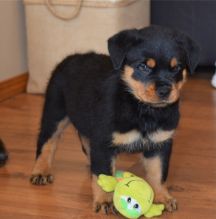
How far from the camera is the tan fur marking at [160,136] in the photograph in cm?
197

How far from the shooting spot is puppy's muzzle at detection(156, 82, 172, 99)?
1.81m

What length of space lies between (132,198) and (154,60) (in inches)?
18.9

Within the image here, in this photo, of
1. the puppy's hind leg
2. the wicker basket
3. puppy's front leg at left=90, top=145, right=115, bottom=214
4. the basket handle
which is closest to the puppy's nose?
puppy's front leg at left=90, top=145, right=115, bottom=214

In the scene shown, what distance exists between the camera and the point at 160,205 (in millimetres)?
1952

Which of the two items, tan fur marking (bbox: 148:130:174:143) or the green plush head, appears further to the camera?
tan fur marking (bbox: 148:130:174:143)

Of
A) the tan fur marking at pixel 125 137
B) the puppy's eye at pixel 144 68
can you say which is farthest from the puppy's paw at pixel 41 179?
the puppy's eye at pixel 144 68

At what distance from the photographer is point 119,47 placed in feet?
6.22

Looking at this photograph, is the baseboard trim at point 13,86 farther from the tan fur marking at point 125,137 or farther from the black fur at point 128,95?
the tan fur marking at point 125,137

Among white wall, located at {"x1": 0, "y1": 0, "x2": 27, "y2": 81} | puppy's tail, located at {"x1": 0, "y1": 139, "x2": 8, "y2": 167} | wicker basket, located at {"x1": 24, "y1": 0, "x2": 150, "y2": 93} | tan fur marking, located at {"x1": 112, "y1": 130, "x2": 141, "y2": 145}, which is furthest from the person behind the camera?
white wall, located at {"x1": 0, "y1": 0, "x2": 27, "y2": 81}

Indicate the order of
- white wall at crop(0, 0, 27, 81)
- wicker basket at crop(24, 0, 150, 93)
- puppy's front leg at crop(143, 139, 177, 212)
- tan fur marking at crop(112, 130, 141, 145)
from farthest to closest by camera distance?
white wall at crop(0, 0, 27, 81), wicker basket at crop(24, 0, 150, 93), puppy's front leg at crop(143, 139, 177, 212), tan fur marking at crop(112, 130, 141, 145)

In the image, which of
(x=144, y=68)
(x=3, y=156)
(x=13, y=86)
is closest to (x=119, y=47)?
(x=144, y=68)

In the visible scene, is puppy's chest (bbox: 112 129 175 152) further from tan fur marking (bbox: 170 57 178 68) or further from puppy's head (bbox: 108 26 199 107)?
tan fur marking (bbox: 170 57 178 68)

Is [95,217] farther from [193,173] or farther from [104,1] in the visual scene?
[104,1]

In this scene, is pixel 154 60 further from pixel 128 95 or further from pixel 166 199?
pixel 166 199
